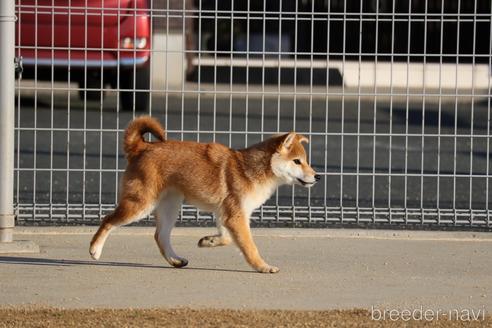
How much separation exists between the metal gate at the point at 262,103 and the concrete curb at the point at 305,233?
13.2 inches

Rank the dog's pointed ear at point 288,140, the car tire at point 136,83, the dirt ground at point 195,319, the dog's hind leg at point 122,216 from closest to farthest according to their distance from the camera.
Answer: the dirt ground at point 195,319, the dog's hind leg at point 122,216, the dog's pointed ear at point 288,140, the car tire at point 136,83

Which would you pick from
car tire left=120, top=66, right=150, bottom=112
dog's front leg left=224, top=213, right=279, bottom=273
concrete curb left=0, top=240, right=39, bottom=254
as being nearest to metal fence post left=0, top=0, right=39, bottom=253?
concrete curb left=0, top=240, right=39, bottom=254

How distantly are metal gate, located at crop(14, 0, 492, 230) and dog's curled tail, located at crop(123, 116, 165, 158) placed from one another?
1340 millimetres

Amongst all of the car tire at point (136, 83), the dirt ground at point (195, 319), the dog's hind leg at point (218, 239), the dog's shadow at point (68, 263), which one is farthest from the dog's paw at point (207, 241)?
the dirt ground at point (195, 319)

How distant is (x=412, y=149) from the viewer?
52.5 feet

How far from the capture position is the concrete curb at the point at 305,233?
9.32 m

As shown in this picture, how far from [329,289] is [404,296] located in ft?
1.57

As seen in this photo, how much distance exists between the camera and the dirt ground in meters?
6.29

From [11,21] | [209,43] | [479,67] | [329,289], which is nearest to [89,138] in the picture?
[209,43]

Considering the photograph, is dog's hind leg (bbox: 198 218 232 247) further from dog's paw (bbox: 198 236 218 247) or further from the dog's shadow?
the dog's shadow

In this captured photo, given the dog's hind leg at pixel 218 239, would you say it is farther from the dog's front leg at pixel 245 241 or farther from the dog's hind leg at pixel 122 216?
the dog's hind leg at pixel 122 216

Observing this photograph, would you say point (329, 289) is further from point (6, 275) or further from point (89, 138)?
point (89, 138)

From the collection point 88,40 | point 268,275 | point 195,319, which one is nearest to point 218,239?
point 268,275

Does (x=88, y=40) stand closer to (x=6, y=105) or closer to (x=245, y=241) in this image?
(x=6, y=105)
